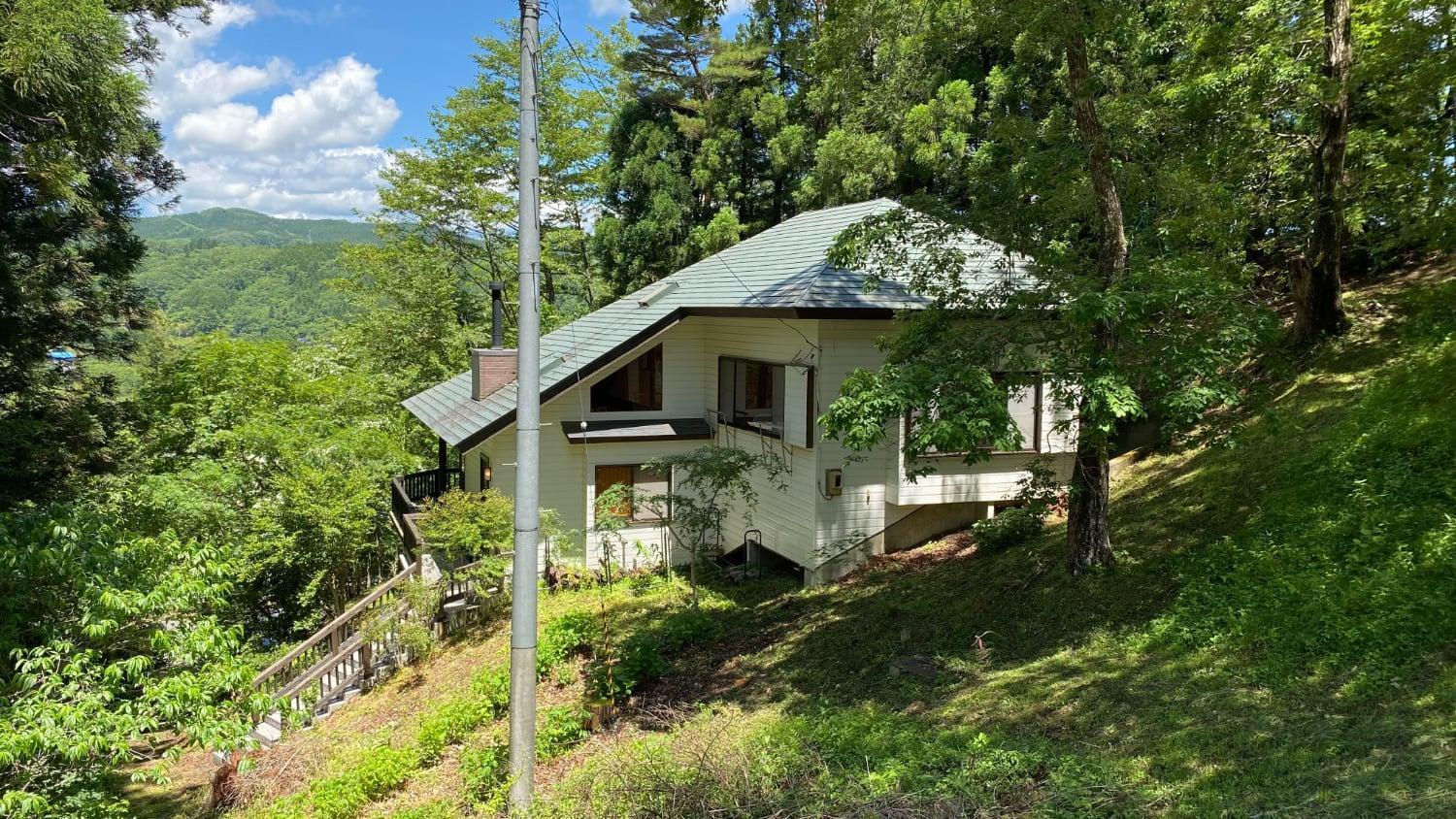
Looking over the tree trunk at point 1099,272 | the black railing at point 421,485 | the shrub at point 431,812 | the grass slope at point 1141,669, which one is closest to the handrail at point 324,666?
the grass slope at point 1141,669

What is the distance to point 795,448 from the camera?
12.4 meters

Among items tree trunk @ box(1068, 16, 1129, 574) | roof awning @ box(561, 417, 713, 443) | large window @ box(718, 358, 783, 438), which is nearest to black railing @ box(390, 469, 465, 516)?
roof awning @ box(561, 417, 713, 443)

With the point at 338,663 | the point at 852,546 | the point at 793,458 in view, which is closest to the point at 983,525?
the point at 852,546

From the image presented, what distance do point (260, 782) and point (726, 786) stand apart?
689cm

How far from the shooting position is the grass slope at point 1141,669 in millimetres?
4871

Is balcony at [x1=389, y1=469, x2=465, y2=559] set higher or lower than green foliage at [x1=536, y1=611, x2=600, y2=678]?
higher

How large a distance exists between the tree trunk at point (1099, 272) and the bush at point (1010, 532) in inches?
72.9

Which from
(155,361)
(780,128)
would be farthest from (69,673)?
(780,128)

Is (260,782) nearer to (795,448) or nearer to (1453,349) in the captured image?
(795,448)

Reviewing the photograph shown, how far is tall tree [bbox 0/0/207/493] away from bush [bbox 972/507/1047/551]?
13.1 metres

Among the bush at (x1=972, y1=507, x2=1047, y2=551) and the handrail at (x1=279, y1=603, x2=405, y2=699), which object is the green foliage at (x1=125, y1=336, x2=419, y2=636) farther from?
the bush at (x1=972, y1=507, x2=1047, y2=551)

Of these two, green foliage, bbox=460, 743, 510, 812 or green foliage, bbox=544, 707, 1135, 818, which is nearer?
green foliage, bbox=544, 707, 1135, 818

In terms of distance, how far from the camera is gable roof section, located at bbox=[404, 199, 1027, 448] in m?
11.5

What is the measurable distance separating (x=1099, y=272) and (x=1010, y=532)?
13.8ft
